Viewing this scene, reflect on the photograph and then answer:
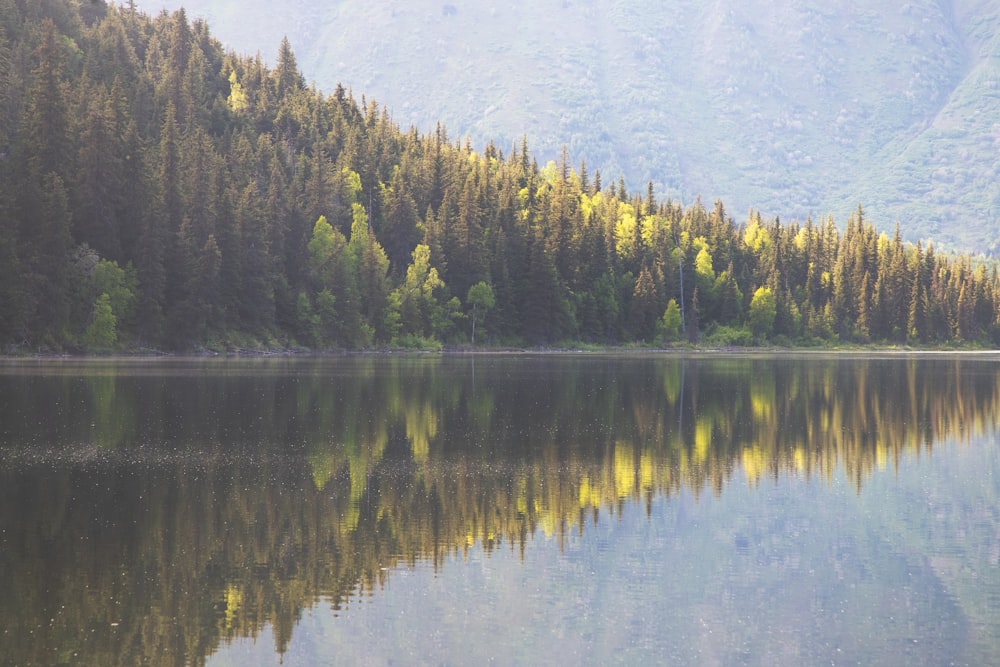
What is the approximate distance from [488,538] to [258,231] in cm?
11062

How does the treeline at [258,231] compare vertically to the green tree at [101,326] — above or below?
above

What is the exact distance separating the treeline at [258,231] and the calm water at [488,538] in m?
57.1

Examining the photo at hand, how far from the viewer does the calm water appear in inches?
716

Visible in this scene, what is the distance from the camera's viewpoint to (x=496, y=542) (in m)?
24.6

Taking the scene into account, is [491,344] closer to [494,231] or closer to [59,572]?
[494,231]

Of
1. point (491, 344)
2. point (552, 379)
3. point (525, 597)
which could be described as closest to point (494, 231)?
point (491, 344)

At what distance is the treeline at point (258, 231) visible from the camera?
106 m

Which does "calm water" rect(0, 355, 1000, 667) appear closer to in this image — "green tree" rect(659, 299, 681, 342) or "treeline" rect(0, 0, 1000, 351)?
"treeline" rect(0, 0, 1000, 351)

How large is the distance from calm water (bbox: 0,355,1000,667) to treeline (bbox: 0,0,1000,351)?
5709 centimetres

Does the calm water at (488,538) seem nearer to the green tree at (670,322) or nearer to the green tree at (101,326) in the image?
the green tree at (101,326)

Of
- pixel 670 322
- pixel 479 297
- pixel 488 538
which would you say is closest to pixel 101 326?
pixel 479 297

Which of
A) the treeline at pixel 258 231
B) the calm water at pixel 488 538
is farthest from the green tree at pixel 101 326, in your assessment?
the calm water at pixel 488 538

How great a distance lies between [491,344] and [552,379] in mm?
80916

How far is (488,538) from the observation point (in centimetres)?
2491
